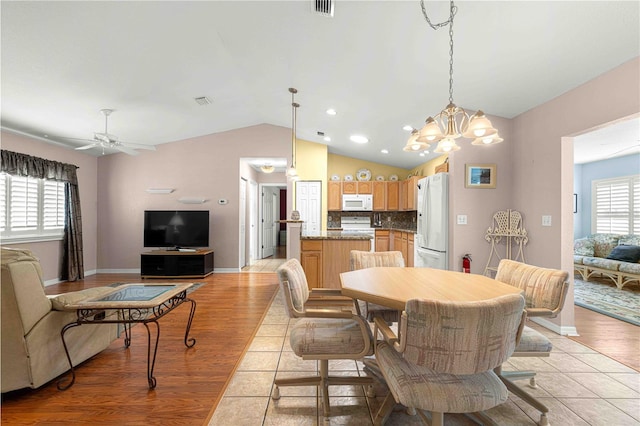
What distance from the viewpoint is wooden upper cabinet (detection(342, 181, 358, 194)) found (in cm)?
707

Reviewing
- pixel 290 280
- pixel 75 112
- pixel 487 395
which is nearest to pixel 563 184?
pixel 487 395

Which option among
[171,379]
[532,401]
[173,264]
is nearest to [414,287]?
[532,401]

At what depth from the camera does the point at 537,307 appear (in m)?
1.84

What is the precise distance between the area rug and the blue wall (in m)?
1.47

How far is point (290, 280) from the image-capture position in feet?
5.76

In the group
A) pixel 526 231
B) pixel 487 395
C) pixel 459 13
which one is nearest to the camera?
pixel 487 395

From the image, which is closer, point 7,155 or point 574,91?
point 574,91

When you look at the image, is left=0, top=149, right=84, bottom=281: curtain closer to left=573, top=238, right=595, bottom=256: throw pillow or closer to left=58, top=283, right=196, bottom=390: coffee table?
left=58, top=283, right=196, bottom=390: coffee table

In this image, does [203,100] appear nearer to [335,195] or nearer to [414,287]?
[335,195]

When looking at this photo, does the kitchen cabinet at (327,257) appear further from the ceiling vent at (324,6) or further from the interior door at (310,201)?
the ceiling vent at (324,6)

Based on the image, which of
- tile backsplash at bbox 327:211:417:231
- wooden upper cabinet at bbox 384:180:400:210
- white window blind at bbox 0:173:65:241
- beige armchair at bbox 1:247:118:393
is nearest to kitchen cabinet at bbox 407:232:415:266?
wooden upper cabinet at bbox 384:180:400:210

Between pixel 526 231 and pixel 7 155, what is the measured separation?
701cm

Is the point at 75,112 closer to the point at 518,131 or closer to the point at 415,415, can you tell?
the point at 415,415

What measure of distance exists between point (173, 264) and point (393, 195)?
16.9ft
